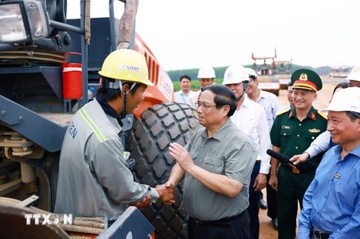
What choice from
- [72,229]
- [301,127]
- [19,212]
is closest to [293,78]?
[301,127]

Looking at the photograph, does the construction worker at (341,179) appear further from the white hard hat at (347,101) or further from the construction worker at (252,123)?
the construction worker at (252,123)

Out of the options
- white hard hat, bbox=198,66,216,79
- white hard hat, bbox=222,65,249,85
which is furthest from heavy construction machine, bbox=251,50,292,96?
white hard hat, bbox=222,65,249,85

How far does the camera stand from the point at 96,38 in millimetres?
3609

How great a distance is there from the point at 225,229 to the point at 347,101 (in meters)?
1.09

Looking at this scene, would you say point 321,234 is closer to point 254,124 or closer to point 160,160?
point 160,160

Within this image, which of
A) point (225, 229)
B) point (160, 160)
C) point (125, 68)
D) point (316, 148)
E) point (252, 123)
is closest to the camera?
point (125, 68)

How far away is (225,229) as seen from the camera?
2.49m

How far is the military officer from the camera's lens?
135 inches

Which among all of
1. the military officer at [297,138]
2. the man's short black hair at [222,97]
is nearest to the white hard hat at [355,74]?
the military officer at [297,138]

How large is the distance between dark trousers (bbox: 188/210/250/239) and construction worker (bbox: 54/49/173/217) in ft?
1.64

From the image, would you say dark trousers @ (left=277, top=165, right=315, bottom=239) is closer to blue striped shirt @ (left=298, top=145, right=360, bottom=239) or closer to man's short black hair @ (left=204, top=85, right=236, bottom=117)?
blue striped shirt @ (left=298, top=145, right=360, bottom=239)

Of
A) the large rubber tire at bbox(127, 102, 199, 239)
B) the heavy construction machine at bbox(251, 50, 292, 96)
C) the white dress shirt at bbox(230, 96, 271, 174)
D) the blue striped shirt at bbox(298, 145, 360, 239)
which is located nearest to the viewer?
the blue striped shirt at bbox(298, 145, 360, 239)

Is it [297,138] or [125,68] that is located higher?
[125,68]

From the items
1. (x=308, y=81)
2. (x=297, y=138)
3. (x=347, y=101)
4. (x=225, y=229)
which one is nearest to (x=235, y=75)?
(x=308, y=81)
